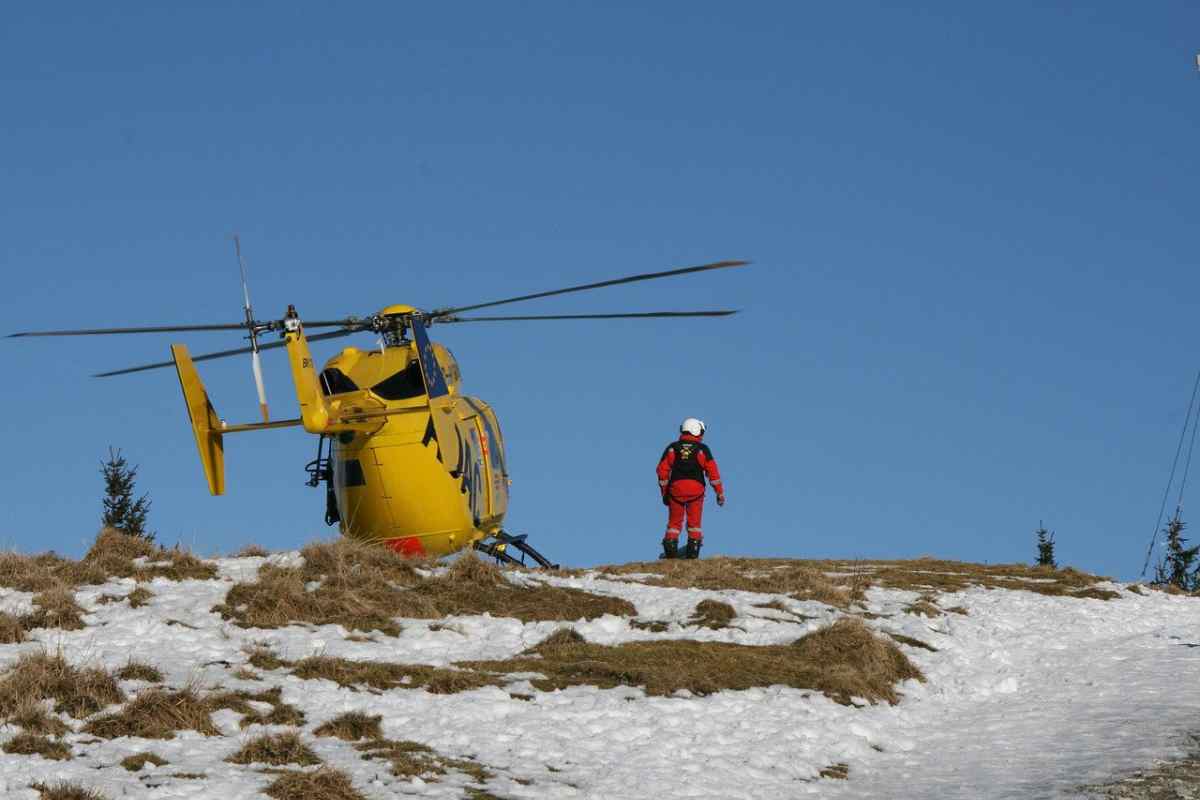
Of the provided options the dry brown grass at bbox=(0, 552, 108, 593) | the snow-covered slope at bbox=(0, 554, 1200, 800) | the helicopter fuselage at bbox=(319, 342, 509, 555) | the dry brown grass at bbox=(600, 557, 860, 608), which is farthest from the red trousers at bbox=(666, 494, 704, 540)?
the dry brown grass at bbox=(0, 552, 108, 593)

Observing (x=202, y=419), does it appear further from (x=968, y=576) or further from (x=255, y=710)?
(x=968, y=576)

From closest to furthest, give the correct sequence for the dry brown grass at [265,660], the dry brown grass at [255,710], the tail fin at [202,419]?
the dry brown grass at [255,710] → the dry brown grass at [265,660] → the tail fin at [202,419]

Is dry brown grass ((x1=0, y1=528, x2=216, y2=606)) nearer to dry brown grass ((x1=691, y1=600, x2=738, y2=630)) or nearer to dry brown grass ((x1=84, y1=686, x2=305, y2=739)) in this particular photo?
dry brown grass ((x1=84, y1=686, x2=305, y2=739))

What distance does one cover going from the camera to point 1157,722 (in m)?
13.6

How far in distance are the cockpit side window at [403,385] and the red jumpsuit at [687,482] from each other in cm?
630

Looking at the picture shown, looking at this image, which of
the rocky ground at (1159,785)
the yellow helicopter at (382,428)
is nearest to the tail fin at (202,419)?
the yellow helicopter at (382,428)

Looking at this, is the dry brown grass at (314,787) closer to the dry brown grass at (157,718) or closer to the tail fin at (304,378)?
the dry brown grass at (157,718)

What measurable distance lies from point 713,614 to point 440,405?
21.9 ft

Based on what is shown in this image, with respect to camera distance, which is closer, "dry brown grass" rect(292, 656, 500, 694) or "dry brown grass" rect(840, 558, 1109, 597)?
"dry brown grass" rect(292, 656, 500, 694)

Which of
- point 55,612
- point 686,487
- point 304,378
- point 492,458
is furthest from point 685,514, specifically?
point 55,612

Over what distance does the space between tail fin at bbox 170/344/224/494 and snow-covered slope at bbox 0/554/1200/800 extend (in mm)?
3362

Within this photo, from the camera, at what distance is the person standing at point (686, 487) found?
2661 cm

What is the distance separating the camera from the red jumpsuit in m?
26.6

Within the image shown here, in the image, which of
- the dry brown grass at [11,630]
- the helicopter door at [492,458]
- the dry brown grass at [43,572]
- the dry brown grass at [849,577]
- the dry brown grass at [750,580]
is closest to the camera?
the dry brown grass at [11,630]
